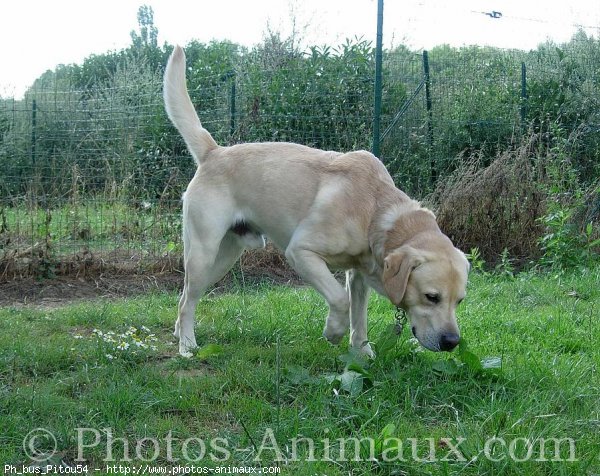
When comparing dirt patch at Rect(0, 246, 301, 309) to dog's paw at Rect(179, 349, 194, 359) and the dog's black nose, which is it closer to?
dog's paw at Rect(179, 349, 194, 359)

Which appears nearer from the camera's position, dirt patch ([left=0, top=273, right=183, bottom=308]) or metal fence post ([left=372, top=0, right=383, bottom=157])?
dirt patch ([left=0, top=273, right=183, bottom=308])

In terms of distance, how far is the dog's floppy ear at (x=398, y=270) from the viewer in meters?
3.78

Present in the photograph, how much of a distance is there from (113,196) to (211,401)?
4775mm

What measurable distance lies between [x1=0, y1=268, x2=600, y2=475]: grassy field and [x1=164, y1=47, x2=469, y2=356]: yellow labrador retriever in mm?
281

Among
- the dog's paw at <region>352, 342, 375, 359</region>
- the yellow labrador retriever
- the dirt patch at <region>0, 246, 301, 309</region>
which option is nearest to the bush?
the dirt patch at <region>0, 246, 301, 309</region>

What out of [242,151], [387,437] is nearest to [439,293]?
[387,437]

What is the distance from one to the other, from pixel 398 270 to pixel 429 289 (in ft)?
0.67

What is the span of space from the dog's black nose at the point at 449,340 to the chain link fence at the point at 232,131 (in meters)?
4.11

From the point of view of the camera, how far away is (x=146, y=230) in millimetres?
7492

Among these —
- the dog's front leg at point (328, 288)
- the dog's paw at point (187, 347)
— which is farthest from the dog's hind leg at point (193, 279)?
the dog's front leg at point (328, 288)

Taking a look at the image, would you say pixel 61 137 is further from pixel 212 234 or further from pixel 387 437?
pixel 387 437

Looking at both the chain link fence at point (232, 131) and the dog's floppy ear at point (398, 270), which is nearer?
the dog's floppy ear at point (398, 270)

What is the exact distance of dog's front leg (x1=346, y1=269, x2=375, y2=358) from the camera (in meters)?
4.51

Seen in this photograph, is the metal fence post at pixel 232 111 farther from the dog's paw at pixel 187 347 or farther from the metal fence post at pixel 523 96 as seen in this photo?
the metal fence post at pixel 523 96
